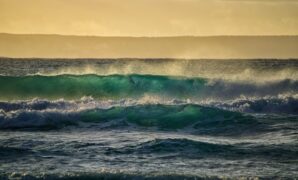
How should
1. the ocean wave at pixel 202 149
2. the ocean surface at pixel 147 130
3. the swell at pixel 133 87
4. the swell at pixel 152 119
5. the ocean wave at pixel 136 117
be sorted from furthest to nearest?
1. the swell at pixel 133 87
2. the ocean wave at pixel 136 117
3. the swell at pixel 152 119
4. the ocean wave at pixel 202 149
5. the ocean surface at pixel 147 130

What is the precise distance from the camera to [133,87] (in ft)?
96.0

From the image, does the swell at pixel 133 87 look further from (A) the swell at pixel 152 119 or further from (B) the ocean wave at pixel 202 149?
(B) the ocean wave at pixel 202 149

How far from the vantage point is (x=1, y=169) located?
43.3 feet

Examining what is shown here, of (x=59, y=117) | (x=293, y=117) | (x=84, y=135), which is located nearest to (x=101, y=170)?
(x=84, y=135)

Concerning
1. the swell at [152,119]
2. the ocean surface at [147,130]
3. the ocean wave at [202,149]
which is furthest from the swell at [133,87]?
the ocean wave at [202,149]

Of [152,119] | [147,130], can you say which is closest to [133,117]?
[152,119]

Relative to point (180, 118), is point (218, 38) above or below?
above

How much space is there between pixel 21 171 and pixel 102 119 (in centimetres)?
733

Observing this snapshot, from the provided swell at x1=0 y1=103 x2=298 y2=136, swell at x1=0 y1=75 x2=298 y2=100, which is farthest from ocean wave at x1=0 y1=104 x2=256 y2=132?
swell at x1=0 y1=75 x2=298 y2=100

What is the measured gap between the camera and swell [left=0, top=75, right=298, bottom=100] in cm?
2808

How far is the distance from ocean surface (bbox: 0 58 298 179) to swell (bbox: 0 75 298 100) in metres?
0.04

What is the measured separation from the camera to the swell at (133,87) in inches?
1105

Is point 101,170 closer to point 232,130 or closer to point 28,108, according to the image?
point 232,130

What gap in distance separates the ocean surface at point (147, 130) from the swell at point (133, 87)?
0.04 meters
